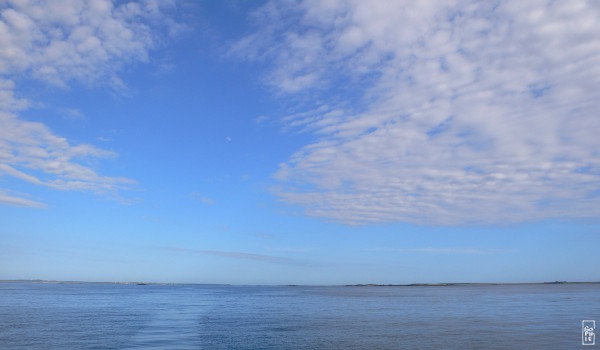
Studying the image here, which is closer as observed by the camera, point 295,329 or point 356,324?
point 295,329

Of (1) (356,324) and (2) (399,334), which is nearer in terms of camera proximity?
(2) (399,334)

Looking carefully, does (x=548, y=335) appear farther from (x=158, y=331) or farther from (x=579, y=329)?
(x=158, y=331)

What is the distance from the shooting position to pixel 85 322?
52.9 metres

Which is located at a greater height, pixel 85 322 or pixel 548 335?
pixel 548 335

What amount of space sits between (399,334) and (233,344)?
1758 centimetres

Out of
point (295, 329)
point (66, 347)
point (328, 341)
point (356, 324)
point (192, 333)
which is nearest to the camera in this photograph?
point (66, 347)

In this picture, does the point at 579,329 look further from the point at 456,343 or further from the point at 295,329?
the point at 295,329

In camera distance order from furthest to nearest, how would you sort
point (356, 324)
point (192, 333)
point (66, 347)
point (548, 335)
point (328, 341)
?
point (356, 324) → point (192, 333) → point (548, 335) → point (328, 341) → point (66, 347)

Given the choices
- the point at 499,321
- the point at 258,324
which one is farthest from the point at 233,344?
the point at 499,321

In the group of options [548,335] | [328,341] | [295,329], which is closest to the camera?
[328,341]

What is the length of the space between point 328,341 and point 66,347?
77.2 ft

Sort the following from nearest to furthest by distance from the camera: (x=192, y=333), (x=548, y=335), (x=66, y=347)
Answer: (x=66, y=347)
(x=548, y=335)
(x=192, y=333)

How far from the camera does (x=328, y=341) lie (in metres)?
37.4

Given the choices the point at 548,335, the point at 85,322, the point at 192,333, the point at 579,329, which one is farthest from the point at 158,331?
the point at 579,329
